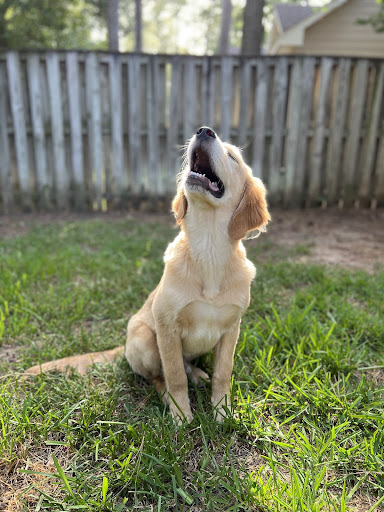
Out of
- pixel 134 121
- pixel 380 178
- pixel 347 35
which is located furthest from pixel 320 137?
pixel 347 35

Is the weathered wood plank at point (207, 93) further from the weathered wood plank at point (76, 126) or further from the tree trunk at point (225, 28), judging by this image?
the tree trunk at point (225, 28)

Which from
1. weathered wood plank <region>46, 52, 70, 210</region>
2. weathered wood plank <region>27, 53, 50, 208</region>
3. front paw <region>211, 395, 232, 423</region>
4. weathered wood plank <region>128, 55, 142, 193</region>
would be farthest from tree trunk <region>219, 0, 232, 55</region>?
front paw <region>211, 395, 232, 423</region>

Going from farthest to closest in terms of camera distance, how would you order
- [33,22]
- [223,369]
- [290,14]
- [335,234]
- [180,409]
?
[290,14]
[33,22]
[335,234]
[223,369]
[180,409]

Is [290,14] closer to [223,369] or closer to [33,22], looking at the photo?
[33,22]

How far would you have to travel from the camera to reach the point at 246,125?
20.5ft

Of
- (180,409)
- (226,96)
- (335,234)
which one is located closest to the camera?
(180,409)

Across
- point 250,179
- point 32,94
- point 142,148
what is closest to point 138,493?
point 250,179

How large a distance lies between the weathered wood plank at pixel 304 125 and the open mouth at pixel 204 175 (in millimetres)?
4619

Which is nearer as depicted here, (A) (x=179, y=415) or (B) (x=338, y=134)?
(A) (x=179, y=415)

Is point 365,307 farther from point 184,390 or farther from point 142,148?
point 142,148

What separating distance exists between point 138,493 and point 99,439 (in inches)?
13.8

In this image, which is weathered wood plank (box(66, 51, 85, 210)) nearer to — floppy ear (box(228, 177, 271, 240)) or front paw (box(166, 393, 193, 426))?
floppy ear (box(228, 177, 271, 240))

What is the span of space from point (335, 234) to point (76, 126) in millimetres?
4203

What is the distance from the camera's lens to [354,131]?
6406mm
